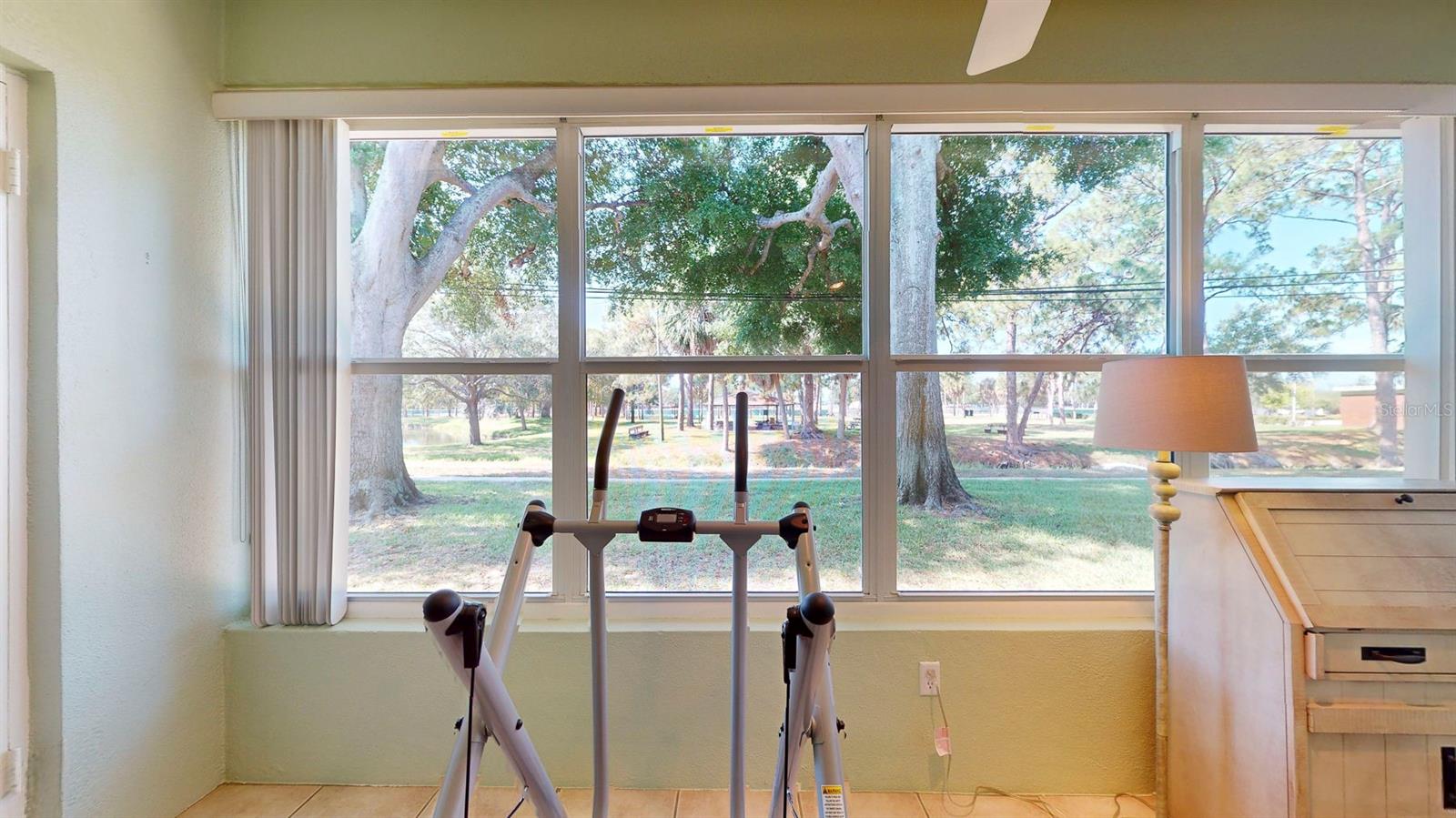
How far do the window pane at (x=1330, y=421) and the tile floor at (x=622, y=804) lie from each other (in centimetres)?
137

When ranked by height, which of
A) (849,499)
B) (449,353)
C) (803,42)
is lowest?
(849,499)

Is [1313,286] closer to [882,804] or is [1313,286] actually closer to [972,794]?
[972,794]

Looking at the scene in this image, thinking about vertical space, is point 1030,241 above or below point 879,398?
above

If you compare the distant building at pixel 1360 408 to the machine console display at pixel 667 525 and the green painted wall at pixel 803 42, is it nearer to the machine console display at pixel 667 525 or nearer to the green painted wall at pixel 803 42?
the green painted wall at pixel 803 42

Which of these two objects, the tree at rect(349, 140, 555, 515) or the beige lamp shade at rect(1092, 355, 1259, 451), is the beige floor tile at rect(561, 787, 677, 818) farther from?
the beige lamp shade at rect(1092, 355, 1259, 451)

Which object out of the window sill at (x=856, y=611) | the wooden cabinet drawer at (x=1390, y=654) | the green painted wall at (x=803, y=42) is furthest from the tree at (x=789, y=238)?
the wooden cabinet drawer at (x=1390, y=654)

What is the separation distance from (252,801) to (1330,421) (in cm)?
405

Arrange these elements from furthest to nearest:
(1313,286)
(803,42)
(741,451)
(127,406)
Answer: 1. (1313,286)
2. (803,42)
3. (127,406)
4. (741,451)

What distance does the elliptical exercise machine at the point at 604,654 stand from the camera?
3.70 feet

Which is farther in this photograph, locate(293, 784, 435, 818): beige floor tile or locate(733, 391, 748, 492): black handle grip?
locate(293, 784, 435, 818): beige floor tile

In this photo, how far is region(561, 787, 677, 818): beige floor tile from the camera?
1.78m

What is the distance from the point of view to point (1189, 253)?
1992 mm

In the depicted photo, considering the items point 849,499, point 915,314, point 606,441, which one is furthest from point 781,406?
point 606,441

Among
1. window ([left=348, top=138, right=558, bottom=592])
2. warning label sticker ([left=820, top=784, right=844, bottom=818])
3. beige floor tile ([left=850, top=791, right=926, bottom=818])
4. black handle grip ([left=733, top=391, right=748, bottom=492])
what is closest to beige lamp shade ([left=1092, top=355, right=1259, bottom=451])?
black handle grip ([left=733, top=391, right=748, bottom=492])
